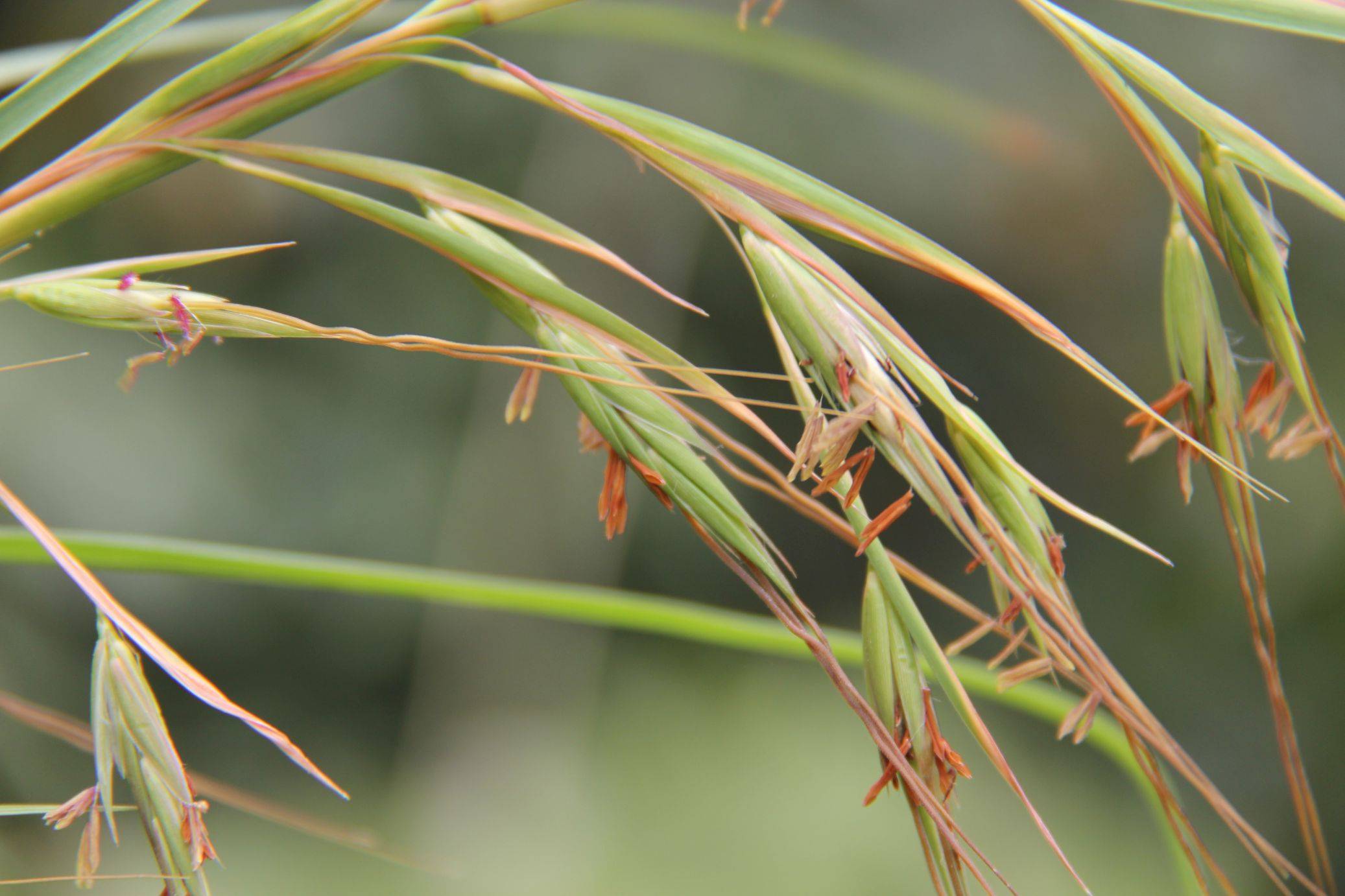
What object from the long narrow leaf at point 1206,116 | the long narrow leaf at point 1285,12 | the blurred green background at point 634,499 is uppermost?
the long narrow leaf at point 1285,12

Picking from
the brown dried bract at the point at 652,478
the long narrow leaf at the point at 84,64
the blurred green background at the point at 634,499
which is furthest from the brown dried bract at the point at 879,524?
the blurred green background at the point at 634,499

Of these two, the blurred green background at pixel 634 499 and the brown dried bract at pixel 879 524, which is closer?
the brown dried bract at pixel 879 524

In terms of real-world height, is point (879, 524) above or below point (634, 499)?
above

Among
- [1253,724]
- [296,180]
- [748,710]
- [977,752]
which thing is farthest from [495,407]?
[1253,724]

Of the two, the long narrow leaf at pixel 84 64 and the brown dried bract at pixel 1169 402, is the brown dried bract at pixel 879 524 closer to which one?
the brown dried bract at pixel 1169 402

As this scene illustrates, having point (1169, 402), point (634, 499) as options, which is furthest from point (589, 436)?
point (634, 499)

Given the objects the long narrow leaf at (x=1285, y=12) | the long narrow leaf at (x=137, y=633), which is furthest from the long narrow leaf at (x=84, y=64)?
the long narrow leaf at (x=1285, y=12)

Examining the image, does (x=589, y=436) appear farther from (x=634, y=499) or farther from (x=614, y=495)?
(x=634, y=499)

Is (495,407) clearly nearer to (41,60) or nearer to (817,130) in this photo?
(817,130)

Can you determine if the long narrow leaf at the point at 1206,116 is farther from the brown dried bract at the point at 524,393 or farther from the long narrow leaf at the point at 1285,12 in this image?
the brown dried bract at the point at 524,393

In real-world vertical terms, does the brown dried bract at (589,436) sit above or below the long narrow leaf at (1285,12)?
below
